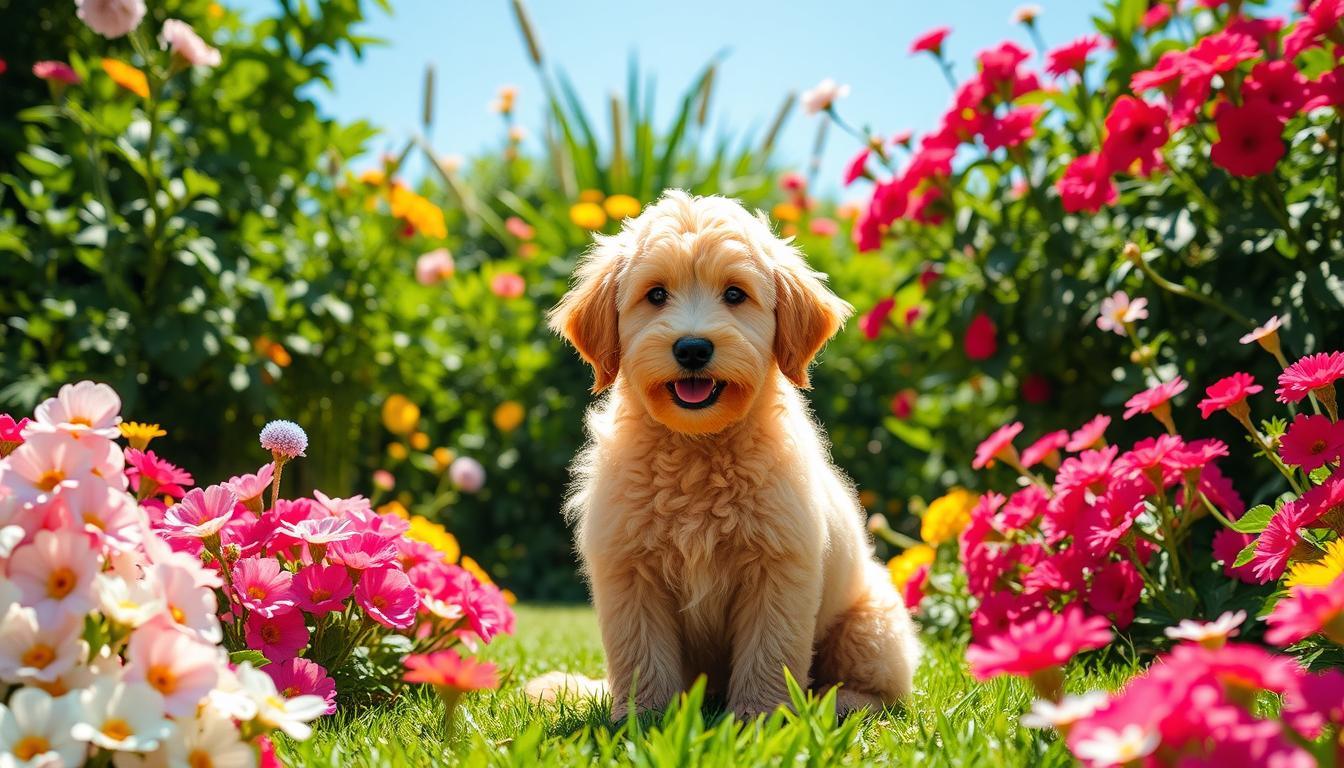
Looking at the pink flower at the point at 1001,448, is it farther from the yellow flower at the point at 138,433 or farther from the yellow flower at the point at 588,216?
the yellow flower at the point at 588,216

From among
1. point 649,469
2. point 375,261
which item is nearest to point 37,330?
point 375,261

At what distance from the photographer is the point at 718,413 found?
8.63 ft

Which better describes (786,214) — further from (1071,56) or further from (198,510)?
(198,510)

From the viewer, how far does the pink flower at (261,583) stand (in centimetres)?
241

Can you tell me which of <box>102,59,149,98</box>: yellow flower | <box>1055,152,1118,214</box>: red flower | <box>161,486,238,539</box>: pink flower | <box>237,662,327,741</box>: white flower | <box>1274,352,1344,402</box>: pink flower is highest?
<box>102,59,149,98</box>: yellow flower

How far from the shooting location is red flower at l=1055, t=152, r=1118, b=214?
3547mm

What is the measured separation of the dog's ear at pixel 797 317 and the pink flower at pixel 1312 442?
122 cm

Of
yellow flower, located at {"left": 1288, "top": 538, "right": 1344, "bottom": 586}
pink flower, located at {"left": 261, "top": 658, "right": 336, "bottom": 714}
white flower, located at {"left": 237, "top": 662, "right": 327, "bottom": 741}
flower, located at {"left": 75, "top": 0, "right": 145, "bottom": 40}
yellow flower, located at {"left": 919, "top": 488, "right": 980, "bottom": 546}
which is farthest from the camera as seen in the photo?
yellow flower, located at {"left": 919, "top": 488, "right": 980, "bottom": 546}

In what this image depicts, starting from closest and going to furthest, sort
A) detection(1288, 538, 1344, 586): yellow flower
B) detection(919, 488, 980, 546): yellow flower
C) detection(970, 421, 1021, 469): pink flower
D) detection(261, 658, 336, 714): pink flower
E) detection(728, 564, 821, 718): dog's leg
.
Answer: detection(1288, 538, 1344, 586): yellow flower < detection(261, 658, 336, 714): pink flower < detection(728, 564, 821, 718): dog's leg < detection(970, 421, 1021, 469): pink flower < detection(919, 488, 980, 546): yellow flower

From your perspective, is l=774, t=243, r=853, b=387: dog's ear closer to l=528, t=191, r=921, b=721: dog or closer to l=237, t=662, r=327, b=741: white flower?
l=528, t=191, r=921, b=721: dog

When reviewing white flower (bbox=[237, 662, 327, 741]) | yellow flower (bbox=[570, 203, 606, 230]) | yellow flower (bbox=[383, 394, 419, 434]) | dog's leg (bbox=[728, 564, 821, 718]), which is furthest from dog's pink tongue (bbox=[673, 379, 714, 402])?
yellow flower (bbox=[570, 203, 606, 230])

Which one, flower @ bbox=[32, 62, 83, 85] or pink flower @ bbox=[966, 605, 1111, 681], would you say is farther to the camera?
flower @ bbox=[32, 62, 83, 85]

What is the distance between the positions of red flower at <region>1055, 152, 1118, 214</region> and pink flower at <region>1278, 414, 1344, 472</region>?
1.21 m

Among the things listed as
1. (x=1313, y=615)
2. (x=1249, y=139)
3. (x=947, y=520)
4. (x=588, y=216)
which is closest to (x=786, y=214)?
(x=588, y=216)
